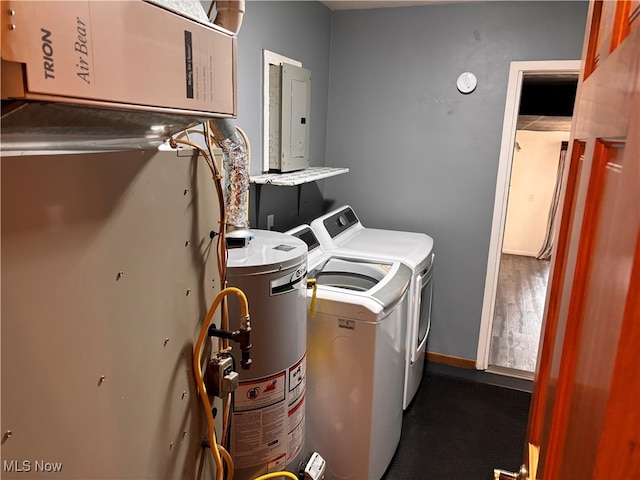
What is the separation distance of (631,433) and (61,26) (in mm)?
685

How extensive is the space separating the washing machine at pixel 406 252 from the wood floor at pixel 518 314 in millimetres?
878

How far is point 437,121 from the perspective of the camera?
10.1 ft

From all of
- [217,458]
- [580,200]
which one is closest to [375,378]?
[217,458]

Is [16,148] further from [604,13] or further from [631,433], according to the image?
[604,13]

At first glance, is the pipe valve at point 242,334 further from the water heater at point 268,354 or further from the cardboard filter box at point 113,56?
the cardboard filter box at point 113,56

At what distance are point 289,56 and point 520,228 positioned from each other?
540 centimetres

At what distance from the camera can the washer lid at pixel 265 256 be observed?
1318 mm

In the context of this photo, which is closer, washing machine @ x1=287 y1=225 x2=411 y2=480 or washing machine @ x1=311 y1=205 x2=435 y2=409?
washing machine @ x1=287 y1=225 x2=411 y2=480

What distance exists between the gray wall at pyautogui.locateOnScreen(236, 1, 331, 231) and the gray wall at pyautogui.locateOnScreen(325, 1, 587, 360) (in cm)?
15

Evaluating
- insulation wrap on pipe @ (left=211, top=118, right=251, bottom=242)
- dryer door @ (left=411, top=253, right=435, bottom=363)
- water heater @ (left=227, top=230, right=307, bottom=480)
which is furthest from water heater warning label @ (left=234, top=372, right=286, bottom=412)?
dryer door @ (left=411, top=253, right=435, bottom=363)

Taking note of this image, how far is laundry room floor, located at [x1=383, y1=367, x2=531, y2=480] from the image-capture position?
234cm

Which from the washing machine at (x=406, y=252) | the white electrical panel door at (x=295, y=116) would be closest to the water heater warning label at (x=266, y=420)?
the washing machine at (x=406, y=252)

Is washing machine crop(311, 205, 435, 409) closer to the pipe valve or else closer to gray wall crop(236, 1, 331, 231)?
gray wall crop(236, 1, 331, 231)

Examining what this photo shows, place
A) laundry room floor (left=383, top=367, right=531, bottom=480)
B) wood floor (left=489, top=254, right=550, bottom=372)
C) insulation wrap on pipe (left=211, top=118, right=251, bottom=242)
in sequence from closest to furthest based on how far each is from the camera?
insulation wrap on pipe (left=211, top=118, right=251, bottom=242) → laundry room floor (left=383, top=367, right=531, bottom=480) → wood floor (left=489, top=254, right=550, bottom=372)
